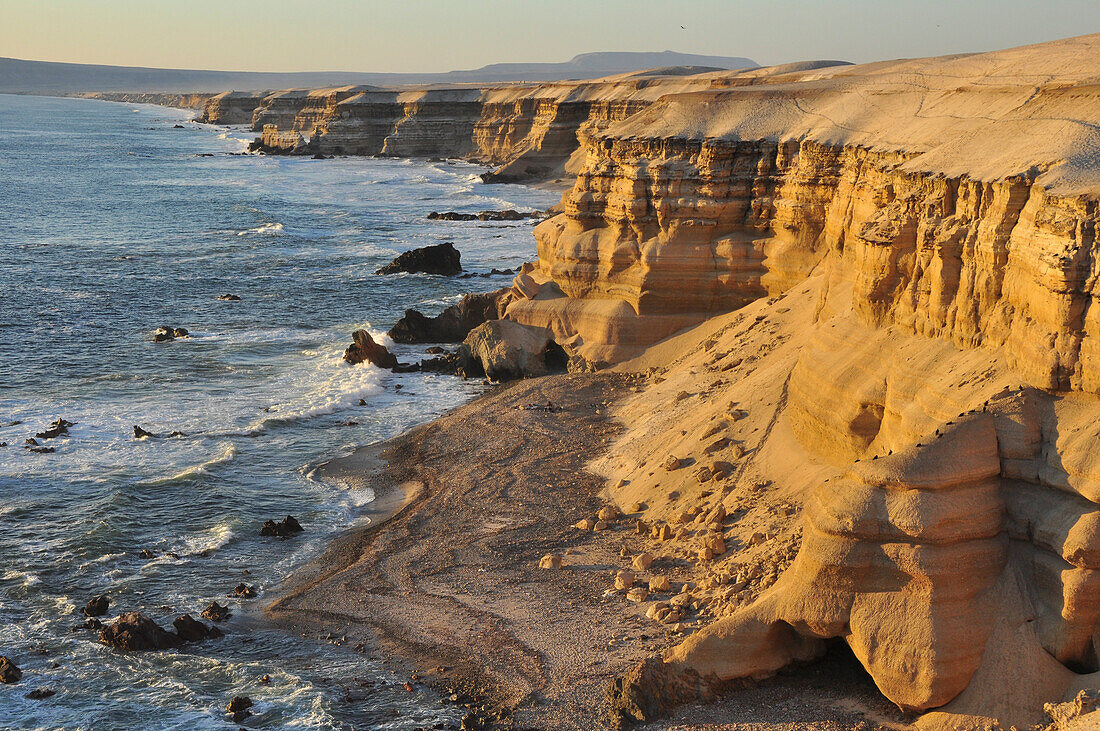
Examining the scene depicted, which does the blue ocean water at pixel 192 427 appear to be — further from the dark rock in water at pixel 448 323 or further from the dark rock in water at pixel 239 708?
the dark rock in water at pixel 448 323

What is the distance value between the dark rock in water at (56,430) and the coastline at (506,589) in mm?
8073

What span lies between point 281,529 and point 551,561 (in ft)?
21.1

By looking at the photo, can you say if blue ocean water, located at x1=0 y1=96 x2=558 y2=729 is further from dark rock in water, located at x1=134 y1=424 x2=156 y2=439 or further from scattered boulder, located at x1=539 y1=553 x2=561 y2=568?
scattered boulder, located at x1=539 y1=553 x2=561 y2=568

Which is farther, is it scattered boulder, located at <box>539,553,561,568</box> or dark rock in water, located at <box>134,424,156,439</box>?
dark rock in water, located at <box>134,424,156,439</box>

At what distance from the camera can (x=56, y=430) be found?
29.1 m

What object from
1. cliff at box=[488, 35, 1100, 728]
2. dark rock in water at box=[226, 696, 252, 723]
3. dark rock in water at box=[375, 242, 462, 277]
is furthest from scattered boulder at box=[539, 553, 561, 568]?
dark rock in water at box=[375, 242, 462, 277]

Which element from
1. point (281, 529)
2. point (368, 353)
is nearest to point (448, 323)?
point (368, 353)

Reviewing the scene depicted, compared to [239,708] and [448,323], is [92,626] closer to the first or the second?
[239,708]

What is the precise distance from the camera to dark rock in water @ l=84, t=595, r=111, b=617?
1895 centimetres

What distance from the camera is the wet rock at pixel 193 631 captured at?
18.0 meters

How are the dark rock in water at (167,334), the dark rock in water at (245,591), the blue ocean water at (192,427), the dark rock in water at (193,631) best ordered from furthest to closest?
the dark rock in water at (167,334)
the dark rock in water at (245,591)
the dark rock in water at (193,631)
the blue ocean water at (192,427)

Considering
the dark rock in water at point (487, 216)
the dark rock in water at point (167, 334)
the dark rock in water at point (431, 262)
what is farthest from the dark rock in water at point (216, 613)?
the dark rock in water at point (487, 216)

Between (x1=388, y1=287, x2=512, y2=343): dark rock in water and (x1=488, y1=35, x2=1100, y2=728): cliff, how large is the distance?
9.85 metres

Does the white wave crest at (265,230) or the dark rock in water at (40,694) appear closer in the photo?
the dark rock in water at (40,694)
